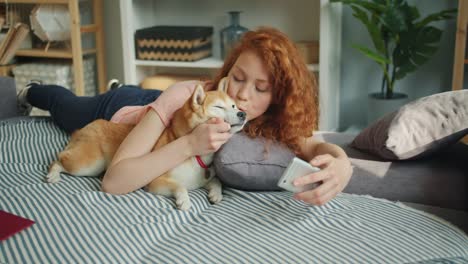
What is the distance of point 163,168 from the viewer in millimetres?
1097

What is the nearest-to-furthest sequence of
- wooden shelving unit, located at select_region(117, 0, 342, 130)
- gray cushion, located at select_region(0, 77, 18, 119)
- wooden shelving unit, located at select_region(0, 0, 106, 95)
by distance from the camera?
gray cushion, located at select_region(0, 77, 18, 119) → wooden shelving unit, located at select_region(117, 0, 342, 130) → wooden shelving unit, located at select_region(0, 0, 106, 95)

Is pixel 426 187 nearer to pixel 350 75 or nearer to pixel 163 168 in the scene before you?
pixel 163 168

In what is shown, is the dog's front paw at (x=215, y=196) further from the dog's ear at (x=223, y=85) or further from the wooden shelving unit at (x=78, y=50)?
the wooden shelving unit at (x=78, y=50)

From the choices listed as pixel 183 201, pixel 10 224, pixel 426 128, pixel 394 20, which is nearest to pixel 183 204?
pixel 183 201

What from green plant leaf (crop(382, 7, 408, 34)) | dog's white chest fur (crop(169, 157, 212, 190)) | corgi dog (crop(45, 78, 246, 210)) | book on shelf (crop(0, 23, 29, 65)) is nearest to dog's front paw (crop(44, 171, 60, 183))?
corgi dog (crop(45, 78, 246, 210))

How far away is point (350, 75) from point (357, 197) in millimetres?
1701

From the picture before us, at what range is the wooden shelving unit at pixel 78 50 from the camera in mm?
2914

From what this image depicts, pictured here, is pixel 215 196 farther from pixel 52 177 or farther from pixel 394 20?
pixel 394 20

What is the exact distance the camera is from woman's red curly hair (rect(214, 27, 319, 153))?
1158mm

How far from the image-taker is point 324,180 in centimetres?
101

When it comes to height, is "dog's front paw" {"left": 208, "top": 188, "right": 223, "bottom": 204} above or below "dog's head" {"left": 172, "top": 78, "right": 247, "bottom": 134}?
below

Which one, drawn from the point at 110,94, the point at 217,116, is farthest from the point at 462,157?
the point at 110,94

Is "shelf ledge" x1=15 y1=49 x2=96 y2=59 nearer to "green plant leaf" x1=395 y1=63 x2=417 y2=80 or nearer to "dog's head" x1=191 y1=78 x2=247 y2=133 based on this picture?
"green plant leaf" x1=395 y1=63 x2=417 y2=80

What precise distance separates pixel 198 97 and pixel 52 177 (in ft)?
1.37
